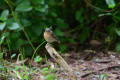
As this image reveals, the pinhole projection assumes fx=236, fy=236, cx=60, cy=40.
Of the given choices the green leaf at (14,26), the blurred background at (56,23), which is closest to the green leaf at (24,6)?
the blurred background at (56,23)

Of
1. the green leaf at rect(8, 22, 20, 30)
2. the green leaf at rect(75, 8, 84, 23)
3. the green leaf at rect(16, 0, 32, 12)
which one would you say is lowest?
the green leaf at rect(75, 8, 84, 23)

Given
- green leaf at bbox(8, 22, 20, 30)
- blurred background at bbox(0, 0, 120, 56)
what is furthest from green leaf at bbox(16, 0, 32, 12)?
green leaf at bbox(8, 22, 20, 30)

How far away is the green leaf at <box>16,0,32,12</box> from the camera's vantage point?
268 cm

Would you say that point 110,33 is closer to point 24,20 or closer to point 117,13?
point 117,13

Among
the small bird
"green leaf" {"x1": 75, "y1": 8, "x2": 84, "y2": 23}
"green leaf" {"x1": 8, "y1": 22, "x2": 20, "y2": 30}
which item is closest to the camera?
the small bird

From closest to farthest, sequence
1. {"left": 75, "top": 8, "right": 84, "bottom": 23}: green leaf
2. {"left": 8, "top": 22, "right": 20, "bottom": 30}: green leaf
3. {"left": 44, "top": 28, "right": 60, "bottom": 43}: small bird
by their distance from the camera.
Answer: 1. {"left": 44, "top": 28, "right": 60, "bottom": 43}: small bird
2. {"left": 8, "top": 22, "right": 20, "bottom": 30}: green leaf
3. {"left": 75, "top": 8, "right": 84, "bottom": 23}: green leaf

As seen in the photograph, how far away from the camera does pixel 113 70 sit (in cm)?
234

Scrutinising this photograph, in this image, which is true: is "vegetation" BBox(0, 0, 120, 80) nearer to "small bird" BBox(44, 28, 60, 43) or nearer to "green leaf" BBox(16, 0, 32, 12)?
"green leaf" BBox(16, 0, 32, 12)

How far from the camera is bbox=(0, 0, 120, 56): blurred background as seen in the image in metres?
2.73

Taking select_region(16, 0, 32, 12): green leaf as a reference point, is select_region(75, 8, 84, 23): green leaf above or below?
below

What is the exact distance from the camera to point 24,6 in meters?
2.69

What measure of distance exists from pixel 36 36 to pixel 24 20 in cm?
25

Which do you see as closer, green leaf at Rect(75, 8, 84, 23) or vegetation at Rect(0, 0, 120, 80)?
vegetation at Rect(0, 0, 120, 80)

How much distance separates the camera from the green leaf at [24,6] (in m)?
2.68
